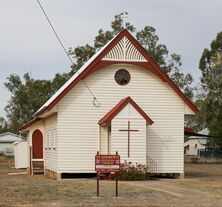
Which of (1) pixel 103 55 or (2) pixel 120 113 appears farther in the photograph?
(1) pixel 103 55

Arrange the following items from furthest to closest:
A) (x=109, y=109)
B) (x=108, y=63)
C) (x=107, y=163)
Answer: (x=109, y=109) → (x=108, y=63) → (x=107, y=163)

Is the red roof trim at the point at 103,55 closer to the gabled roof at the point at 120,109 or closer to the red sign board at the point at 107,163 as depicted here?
the gabled roof at the point at 120,109

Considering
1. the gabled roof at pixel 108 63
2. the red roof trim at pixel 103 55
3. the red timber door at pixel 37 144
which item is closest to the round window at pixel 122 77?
the gabled roof at pixel 108 63

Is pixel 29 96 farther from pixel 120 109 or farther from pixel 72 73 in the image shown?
pixel 120 109

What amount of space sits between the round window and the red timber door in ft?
35.0

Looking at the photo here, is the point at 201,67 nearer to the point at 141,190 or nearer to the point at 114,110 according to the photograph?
the point at 114,110

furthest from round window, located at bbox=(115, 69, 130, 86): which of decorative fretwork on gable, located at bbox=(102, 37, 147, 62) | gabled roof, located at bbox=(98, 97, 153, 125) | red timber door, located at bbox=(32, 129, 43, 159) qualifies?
red timber door, located at bbox=(32, 129, 43, 159)

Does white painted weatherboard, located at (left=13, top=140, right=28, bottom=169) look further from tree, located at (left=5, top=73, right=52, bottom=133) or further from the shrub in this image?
tree, located at (left=5, top=73, right=52, bottom=133)

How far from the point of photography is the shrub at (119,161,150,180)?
1109 inches

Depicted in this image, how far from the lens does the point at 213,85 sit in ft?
188

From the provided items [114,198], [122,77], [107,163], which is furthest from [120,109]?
[114,198]

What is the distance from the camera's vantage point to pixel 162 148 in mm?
31094

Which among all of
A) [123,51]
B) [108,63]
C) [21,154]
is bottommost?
[21,154]

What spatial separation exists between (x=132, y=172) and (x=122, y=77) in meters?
5.23
